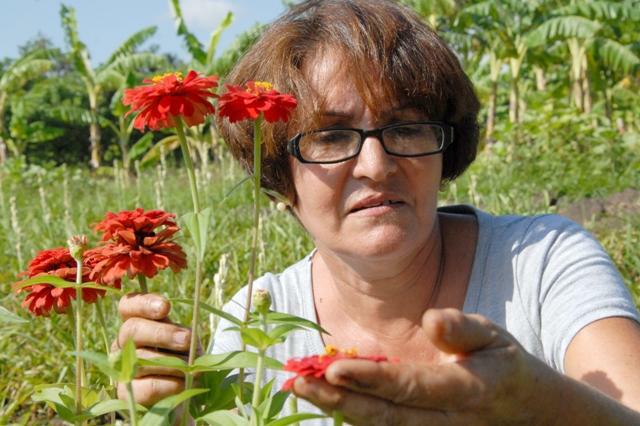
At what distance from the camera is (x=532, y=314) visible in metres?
1.44

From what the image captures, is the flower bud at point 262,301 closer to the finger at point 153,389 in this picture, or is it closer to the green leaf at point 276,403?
the green leaf at point 276,403

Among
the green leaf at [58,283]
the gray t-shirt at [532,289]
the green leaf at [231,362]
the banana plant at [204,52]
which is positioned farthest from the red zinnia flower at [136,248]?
the banana plant at [204,52]

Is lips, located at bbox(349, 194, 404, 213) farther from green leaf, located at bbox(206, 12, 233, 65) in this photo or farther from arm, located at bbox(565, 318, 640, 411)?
green leaf, located at bbox(206, 12, 233, 65)

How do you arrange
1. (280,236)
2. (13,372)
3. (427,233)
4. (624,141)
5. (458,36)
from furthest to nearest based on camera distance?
1. (458,36)
2. (624,141)
3. (280,236)
4. (13,372)
5. (427,233)

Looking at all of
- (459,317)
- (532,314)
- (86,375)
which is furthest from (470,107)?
(86,375)

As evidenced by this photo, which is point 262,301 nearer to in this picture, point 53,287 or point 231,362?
point 231,362

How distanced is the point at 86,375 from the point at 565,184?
13.5 feet

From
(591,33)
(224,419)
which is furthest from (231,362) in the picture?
(591,33)

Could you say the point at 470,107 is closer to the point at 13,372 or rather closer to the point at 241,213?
the point at 13,372

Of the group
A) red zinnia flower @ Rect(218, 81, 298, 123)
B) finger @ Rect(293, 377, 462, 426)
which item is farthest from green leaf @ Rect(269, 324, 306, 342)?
red zinnia flower @ Rect(218, 81, 298, 123)

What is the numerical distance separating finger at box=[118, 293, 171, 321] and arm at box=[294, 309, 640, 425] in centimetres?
39

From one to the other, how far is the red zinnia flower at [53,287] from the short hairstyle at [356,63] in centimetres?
52

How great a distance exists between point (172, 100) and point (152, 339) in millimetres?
320

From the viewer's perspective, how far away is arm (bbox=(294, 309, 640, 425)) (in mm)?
617
